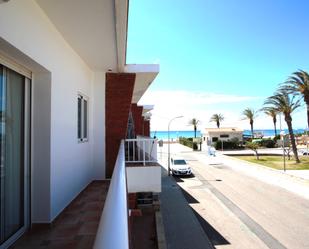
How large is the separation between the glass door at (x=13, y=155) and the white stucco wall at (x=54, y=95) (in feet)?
0.94

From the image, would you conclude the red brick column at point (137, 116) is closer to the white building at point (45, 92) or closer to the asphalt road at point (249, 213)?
the asphalt road at point (249, 213)

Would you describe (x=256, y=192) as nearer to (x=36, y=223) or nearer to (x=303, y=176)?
(x=303, y=176)

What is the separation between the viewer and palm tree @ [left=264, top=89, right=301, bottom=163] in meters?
28.3

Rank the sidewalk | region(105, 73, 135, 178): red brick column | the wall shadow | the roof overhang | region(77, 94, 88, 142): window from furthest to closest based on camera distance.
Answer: the wall shadow, the sidewalk, region(105, 73, 135, 178): red brick column, region(77, 94, 88, 142): window, the roof overhang

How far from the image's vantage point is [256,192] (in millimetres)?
17906

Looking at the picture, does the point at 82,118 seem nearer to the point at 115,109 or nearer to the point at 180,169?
the point at 115,109

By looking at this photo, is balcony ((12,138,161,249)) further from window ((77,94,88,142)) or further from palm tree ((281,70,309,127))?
palm tree ((281,70,309,127))

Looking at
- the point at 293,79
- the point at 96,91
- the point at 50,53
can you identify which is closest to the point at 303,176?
the point at 293,79

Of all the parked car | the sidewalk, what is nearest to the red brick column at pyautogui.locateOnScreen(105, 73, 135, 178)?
the sidewalk

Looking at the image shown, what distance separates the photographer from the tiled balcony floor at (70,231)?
3889 mm

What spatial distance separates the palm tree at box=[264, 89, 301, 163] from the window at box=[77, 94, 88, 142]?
82.7ft

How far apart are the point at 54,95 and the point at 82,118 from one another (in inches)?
112

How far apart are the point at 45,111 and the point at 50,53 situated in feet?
3.39

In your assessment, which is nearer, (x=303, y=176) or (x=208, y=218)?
(x=208, y=218)
